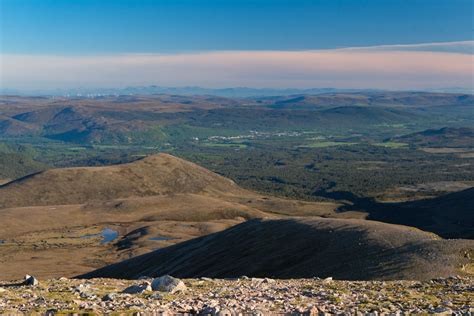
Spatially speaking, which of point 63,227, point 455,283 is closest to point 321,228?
point 455,283

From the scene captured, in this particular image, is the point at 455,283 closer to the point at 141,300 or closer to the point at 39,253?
the point at 141,300

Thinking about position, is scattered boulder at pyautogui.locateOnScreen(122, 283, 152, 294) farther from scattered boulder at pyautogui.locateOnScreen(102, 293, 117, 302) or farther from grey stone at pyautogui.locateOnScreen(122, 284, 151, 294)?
scattered boulder at pyautogui.locateOnScreen(102, 293, 117, 302)

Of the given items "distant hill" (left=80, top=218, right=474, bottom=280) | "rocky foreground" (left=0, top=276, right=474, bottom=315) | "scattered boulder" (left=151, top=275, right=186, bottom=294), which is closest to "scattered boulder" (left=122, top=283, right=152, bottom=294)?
"rocky foreground" (left=0, top=276, right=474, bottom=315)

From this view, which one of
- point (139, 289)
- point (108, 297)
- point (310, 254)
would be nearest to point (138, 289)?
point (139, 289)

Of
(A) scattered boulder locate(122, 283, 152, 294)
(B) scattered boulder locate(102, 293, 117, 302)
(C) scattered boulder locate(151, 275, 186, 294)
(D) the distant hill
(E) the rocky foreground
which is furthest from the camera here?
(D) the distant hill

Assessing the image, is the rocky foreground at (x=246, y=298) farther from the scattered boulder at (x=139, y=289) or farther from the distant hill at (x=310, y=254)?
the distant hill at (x=310, y=254)
